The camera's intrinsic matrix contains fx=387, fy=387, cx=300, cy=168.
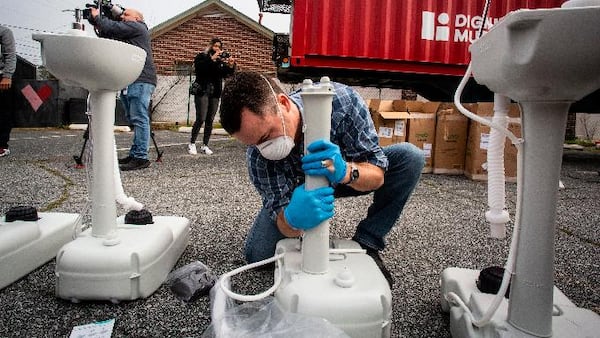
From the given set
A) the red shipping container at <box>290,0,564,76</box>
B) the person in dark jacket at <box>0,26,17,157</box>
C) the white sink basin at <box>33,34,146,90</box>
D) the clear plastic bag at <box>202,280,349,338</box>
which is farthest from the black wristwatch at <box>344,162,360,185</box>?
the person in dark jacket at <box>0,26,17,157</box>

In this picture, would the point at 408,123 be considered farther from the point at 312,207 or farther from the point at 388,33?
the point at 312,207

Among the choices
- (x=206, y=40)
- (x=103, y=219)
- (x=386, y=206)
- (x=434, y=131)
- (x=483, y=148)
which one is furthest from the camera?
(x=206, y=40)

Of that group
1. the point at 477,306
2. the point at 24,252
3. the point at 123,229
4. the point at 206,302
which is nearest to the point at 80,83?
the point at 123,229

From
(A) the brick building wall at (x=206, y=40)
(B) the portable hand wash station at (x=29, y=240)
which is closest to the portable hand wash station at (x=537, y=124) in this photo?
(B) the portable hand wash station at (x=29, y=240)

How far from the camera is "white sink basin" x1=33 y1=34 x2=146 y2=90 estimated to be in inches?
37.0

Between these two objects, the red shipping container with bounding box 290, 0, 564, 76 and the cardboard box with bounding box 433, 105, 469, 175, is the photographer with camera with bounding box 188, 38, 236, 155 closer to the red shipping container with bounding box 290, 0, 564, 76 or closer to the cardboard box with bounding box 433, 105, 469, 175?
the red shipping container with bounding box 290, 0, 564, 76

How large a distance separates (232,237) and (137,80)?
67.3 inches

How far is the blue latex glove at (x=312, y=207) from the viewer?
0.83 m

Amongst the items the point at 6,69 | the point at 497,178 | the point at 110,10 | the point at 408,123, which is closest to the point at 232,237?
the point at 497,178

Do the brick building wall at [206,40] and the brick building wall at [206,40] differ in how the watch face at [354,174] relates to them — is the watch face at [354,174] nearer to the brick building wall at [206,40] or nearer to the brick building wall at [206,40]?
the brick building wall at [206,40]

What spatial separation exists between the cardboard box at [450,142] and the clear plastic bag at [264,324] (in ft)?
8.59

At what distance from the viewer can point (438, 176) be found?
3115mm

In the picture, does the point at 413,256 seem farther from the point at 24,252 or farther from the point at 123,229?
the point at 24,252

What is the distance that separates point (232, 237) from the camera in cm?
158
